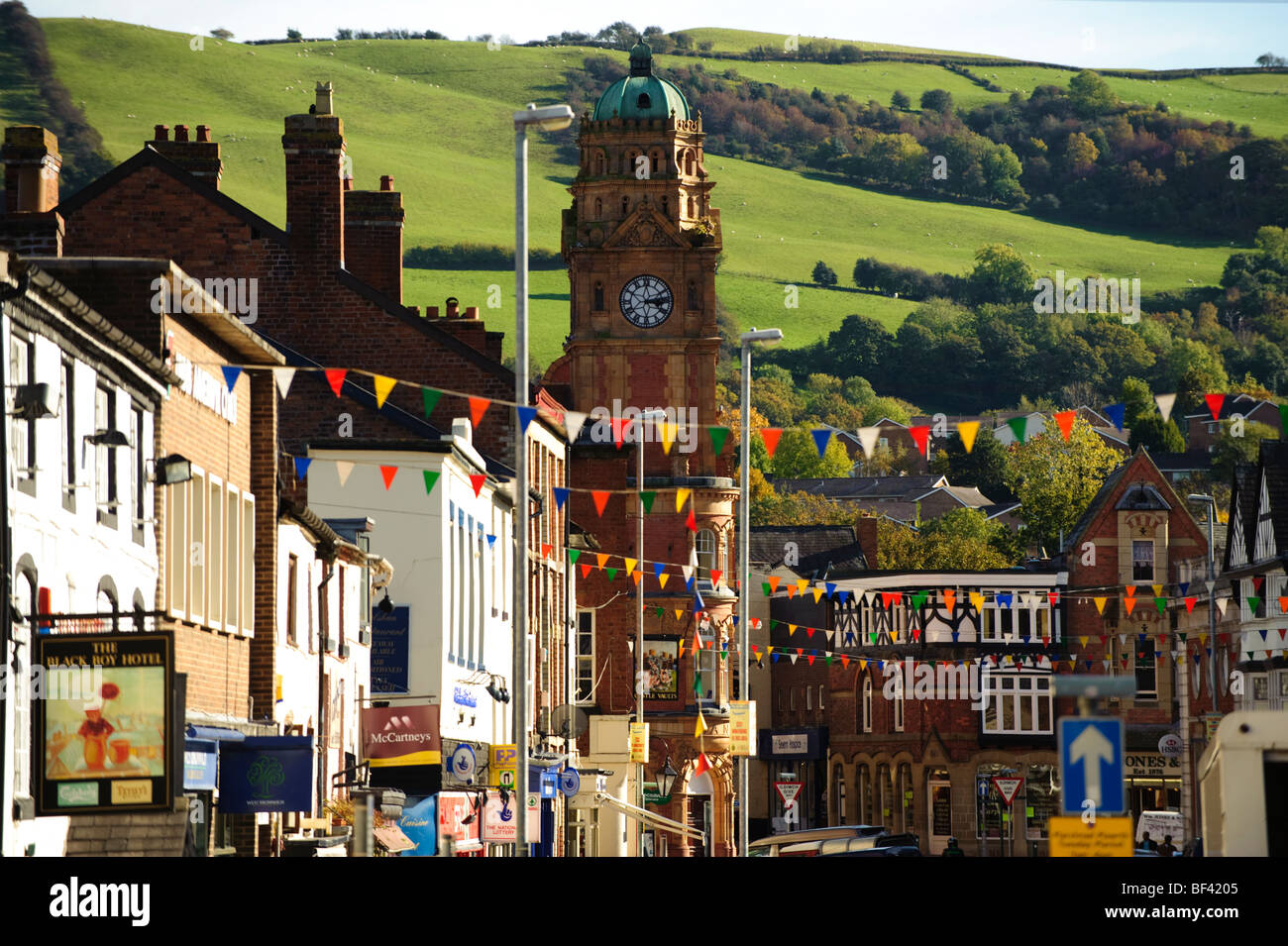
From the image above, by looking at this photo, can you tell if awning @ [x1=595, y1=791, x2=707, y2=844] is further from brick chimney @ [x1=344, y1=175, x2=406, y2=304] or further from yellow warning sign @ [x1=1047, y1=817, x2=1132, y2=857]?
yellow warning sign @ [x1=1047, y1=817, x2=1132, y2=857]

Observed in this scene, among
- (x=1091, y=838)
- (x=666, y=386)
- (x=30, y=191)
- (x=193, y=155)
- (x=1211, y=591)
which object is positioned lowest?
(x=1091, y=838)

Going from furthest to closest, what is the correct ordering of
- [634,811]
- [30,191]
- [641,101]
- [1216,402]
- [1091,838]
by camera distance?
[641,101] < [634,811] < [30,191] < [1216,402] < [1091,838]

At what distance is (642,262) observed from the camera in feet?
252

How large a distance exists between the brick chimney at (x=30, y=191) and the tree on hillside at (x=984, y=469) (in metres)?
137

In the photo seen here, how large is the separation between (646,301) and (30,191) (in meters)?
39.6

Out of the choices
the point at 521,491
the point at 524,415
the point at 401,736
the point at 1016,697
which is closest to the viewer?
the point at 524,415

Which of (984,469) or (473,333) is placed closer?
(473,333)

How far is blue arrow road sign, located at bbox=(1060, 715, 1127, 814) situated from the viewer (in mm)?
13609

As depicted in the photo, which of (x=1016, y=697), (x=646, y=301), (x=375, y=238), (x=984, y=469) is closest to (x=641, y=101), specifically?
(x=646, y=301)

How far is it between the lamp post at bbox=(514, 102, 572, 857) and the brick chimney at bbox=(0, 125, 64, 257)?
1172 cm

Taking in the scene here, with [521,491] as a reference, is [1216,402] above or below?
above

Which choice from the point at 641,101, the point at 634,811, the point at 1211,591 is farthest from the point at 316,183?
the point at 1211,591

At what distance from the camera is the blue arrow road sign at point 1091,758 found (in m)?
13.6

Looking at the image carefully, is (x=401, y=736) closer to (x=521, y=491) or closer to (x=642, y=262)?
(x=521, y=491)
